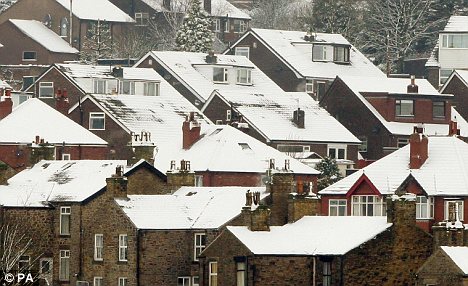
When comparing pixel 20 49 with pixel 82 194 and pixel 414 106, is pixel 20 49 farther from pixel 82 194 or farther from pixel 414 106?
pixel 82 194

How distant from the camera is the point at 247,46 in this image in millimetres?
143375

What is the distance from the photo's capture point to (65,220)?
84812 mm

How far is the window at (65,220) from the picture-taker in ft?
278

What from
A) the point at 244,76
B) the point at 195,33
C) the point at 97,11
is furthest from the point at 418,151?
the point at 97,11

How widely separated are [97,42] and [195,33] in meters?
8.04

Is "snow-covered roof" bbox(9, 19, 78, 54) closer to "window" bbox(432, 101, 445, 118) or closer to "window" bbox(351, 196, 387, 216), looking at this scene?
"window" bbox(432, 101, 445, 118)

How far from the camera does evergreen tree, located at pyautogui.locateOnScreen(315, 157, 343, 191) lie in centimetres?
10550

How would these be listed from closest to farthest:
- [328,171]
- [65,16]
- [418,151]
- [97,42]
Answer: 1. [418,151]
2. [328,171]
3. [97,42]
4. [65,16]

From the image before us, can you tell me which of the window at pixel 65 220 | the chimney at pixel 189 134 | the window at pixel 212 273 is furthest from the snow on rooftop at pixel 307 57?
the window at pixel 212 273

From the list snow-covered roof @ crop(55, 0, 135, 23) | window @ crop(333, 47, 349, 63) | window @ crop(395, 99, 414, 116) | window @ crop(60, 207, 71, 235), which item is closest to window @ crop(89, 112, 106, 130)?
window @ crop(395, 99, 414, 116)

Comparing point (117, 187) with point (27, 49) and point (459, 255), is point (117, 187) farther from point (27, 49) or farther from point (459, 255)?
point (27, 49)

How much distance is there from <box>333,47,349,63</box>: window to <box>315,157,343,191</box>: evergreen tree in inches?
1228

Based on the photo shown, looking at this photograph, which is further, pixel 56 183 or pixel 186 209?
pixel 56 183

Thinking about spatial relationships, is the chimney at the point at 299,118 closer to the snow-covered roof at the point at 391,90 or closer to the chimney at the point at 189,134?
the snow-covered roof at the point at 391,90
